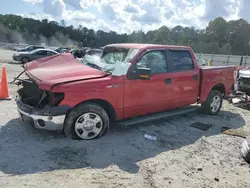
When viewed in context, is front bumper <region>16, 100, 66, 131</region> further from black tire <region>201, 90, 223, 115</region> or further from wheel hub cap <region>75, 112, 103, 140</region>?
black tire <region>201, 90, 223, 115</region>

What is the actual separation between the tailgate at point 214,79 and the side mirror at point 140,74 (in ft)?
6.86

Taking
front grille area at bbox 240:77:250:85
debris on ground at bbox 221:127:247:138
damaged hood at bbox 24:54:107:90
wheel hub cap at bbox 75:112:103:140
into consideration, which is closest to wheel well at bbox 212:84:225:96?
debris on ground at bbox 221:127:247:138

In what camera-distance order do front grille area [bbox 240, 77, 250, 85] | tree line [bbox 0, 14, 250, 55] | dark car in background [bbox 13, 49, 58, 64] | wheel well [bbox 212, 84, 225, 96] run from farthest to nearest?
tree line [bbox 0, 14, 250, 55] < dark car in background [bbox 13, 49, 58, 64] < front grille area [bbox 240, 77, 250, 85] < wheel well [bbox 212, 84, 225, 96]

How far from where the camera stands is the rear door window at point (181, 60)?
18.8ft

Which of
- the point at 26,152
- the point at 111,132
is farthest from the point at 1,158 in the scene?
the point at 111,132

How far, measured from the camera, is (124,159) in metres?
4.07

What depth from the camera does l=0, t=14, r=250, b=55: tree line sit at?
55.3m

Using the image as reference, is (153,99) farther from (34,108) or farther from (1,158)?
(1,158)

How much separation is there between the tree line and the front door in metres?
44.3

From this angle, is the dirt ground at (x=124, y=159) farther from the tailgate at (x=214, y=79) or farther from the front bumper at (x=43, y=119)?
the tailgate at (x=214, y=79)

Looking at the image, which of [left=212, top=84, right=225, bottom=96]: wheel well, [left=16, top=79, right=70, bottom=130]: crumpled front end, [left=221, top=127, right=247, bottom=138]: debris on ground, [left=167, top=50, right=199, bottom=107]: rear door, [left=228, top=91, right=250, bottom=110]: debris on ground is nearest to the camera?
[left=16, top=79, right=70, bottom=130]: crumpled front end

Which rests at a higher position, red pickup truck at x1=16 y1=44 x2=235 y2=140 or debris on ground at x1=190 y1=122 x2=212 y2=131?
red pickup truck at x1=16 y1=44 x2=235 y2=140

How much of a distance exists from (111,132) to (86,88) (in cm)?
124

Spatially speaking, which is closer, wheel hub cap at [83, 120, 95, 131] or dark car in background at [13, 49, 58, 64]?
wheel hub cap at [83, 120, 95, 131]
